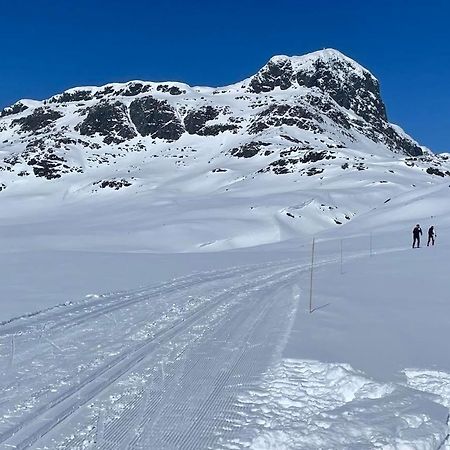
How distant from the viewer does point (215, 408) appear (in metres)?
5.45

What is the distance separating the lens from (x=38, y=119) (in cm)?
16725

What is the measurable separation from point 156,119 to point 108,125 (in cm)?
1450

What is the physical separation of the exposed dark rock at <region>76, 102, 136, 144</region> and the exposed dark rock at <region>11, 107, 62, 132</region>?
56.5 ft

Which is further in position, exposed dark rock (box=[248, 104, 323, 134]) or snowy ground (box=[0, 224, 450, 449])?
exposed dark rock (box=[248, 104, 323, 134])

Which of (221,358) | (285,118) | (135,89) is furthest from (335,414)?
(135,89)

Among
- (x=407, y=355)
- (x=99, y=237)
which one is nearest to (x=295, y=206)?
(x=99, y=237)

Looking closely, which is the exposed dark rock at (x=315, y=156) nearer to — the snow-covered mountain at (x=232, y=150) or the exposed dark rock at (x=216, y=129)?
the snow-covered mountain at (x=232, y=150)

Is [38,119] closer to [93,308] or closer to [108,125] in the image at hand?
[108,125]

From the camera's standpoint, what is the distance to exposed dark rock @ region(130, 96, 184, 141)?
488ft

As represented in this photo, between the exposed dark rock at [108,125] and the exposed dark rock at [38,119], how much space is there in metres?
17.2

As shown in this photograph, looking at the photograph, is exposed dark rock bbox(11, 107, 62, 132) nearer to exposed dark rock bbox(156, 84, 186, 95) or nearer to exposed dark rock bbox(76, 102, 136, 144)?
exposed dark rock bbox(76, 102, 136, 144)

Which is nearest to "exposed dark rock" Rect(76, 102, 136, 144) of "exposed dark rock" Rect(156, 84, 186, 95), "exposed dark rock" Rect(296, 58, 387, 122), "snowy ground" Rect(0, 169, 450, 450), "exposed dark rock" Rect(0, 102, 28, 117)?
"exposed dark rock" Rect(156, 84, 186, 95)

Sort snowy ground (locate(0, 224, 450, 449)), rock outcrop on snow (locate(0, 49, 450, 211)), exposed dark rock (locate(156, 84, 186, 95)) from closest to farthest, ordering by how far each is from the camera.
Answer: snowy ground (locate(0, 224, 450, 449)) → rock outcrop on snow (locate(0, 49, 450, 211)) → exposed dark rock (locate(156, 84, 186, 95))

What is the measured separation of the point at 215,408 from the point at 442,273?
1441 centimetres
